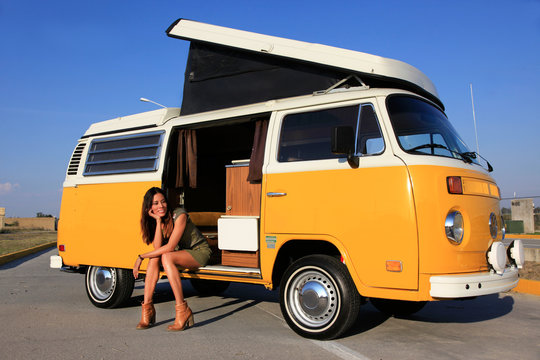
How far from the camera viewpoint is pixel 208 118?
262 inches

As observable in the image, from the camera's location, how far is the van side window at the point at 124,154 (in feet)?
23.7

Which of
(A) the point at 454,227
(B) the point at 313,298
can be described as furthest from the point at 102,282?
(A) the point at 454,227

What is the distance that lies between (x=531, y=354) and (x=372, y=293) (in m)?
1.60

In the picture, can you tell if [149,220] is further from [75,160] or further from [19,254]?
[19,254]

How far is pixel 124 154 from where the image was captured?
7625 millimetres

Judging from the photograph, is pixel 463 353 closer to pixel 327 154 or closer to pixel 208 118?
pixel 327 154

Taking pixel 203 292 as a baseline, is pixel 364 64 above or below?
above

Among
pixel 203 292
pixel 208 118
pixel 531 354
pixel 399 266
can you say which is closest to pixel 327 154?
pixel 399 266

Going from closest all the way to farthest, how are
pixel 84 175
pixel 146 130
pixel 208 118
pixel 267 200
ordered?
pixel 267 200 < pixel 208 118 < pixel 146 130 < pixel 84 175

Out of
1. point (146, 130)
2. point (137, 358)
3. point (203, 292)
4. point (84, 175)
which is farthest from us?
point (203, 292)

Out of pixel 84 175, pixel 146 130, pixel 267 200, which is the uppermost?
pixel 146 130

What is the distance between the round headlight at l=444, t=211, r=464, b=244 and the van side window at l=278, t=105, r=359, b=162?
1.34 meters

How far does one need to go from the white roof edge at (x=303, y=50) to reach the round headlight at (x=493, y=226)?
170 cm

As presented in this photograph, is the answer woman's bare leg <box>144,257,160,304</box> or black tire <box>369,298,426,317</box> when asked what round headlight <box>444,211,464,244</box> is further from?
woman's bare leg <box>144,257,160,304</box>
